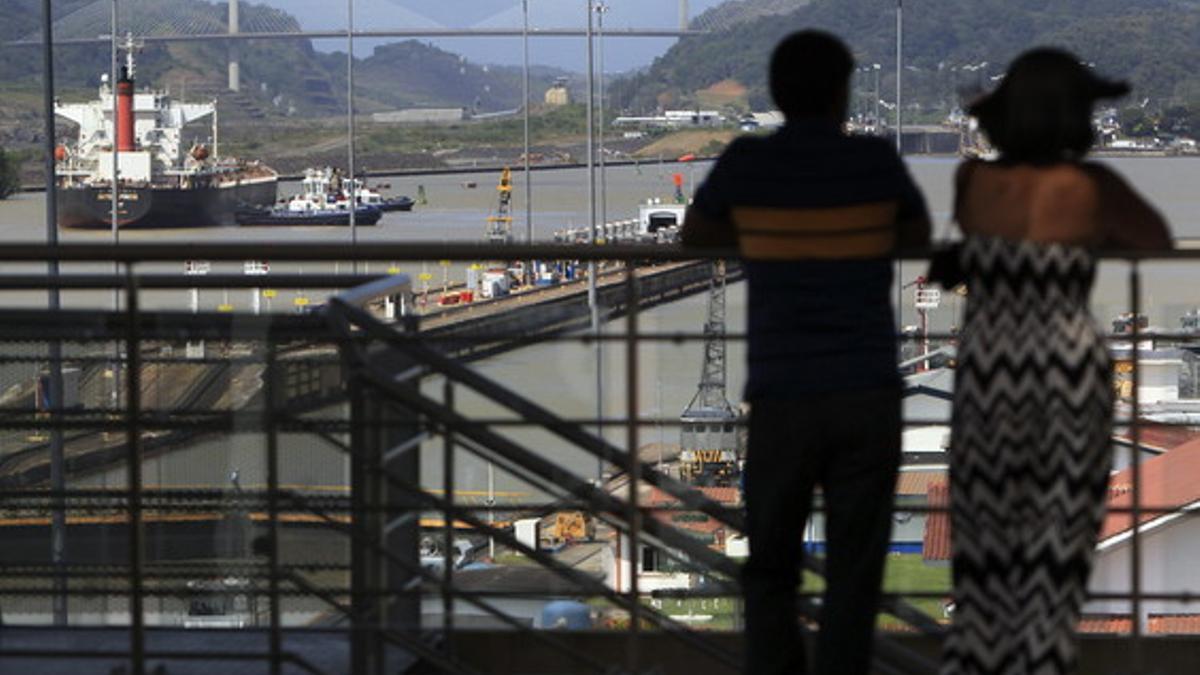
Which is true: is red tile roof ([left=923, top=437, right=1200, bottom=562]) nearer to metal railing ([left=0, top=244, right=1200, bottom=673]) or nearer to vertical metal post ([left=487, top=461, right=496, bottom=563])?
metal railing ([left=0, top=244, right=1200, bottom=673])

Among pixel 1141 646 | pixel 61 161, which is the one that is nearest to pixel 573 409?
pixel 1141 646

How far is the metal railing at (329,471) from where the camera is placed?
11.6ft

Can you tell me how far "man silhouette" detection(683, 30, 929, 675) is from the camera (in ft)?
9.34

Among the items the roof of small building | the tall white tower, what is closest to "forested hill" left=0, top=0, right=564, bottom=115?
the tall white tower

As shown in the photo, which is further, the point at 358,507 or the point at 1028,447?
the point at 358,507

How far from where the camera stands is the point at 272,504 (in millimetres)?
3588

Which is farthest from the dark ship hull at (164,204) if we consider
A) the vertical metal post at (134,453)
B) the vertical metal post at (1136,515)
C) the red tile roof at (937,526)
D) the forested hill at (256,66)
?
the vertical metal post at (1136,515)

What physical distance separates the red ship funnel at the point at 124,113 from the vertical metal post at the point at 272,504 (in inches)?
1424

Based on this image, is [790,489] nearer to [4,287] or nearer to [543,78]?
[4,287]

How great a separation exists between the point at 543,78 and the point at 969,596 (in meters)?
150

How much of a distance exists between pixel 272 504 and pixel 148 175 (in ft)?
183

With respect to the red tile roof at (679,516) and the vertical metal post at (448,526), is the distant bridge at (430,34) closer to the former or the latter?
the red tile roof at (679,516)

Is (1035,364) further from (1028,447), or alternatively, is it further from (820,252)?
(820,252)

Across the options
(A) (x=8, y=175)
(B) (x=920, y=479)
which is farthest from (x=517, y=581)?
(A) (x=8, y=175)
